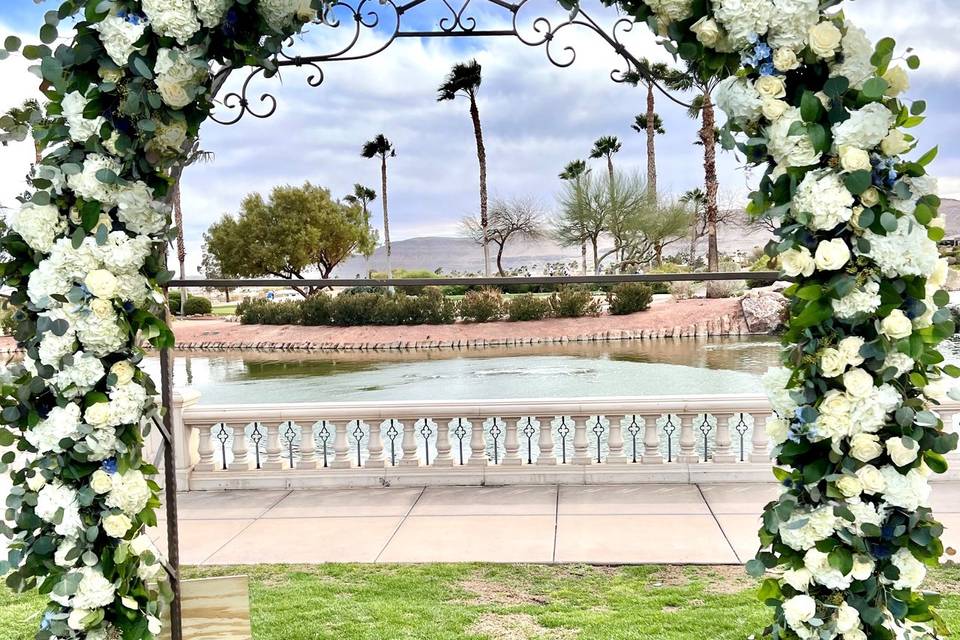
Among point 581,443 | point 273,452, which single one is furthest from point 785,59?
point 273,452

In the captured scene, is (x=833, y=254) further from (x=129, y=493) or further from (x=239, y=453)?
(x=239, y=453)

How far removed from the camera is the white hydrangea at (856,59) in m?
1.96

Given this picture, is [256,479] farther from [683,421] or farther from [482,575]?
[683,421]

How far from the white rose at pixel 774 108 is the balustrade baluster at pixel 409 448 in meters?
4.68

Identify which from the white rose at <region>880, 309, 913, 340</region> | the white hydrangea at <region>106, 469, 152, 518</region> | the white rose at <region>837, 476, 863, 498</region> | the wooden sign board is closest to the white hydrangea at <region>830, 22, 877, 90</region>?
the white rose at <region>880, 309, 913, 340</region>

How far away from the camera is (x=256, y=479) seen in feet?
20.6

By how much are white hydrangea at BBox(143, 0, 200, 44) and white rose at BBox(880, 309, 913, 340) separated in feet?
6.82

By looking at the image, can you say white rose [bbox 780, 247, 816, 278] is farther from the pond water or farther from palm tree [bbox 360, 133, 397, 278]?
palm tree [bbox 360, 133, 397, 278]

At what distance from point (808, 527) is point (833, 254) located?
0.76 metres

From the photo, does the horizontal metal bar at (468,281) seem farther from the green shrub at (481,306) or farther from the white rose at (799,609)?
the green shrub at (481,306)

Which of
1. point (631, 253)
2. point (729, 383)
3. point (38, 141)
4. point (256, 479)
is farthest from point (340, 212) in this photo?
point (38, 141)

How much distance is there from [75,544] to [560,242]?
34558 millimetres

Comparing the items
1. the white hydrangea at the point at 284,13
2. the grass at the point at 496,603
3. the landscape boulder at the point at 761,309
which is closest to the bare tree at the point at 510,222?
the landscape boulder at the point at 761,309

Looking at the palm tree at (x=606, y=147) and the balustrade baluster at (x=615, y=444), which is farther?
the palm tree at (x=606, y=147)
